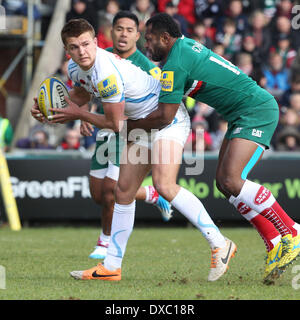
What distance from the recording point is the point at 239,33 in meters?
15.3

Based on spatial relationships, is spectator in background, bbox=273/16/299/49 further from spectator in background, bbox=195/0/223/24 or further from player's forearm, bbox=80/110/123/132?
player's forearm, bbox=80/110/123/132

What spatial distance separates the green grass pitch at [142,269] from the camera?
18.4 feet

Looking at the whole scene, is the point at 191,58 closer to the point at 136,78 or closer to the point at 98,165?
the point at 136,78

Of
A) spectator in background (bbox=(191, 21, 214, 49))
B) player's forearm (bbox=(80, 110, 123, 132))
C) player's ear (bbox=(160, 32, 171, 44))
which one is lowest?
spectator in background (bbox=(191, 21, 214, 49))

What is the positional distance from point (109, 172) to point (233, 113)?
7.72ft

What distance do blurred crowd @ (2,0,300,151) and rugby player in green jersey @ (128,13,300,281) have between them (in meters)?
6.66

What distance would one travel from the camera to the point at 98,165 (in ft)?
27.9

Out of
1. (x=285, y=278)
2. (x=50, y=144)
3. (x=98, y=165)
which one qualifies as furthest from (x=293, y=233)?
(x=50, y=144)

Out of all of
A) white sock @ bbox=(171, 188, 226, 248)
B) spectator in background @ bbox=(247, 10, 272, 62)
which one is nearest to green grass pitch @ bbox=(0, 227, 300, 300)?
white sock @ bbox=(171, 188, 226, 248)

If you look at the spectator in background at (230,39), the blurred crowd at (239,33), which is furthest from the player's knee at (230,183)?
the spectator in background at (230,39)

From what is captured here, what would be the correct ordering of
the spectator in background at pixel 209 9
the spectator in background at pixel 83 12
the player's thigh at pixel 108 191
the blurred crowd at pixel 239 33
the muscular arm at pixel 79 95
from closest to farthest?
the muscular arm at pixel 79 95, the player's thigh at pixel 108 191, the blurred crowd at pixel 239 33, the spectator in background at pixel 83 12, the spectator in background at pixel 209 9

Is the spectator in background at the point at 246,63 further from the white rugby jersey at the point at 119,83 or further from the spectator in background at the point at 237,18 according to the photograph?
the white rugby jersey at the point at 119,83

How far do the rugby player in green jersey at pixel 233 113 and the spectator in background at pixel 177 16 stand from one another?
8.45 metres

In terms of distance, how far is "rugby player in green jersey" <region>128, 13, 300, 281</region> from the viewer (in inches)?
245
